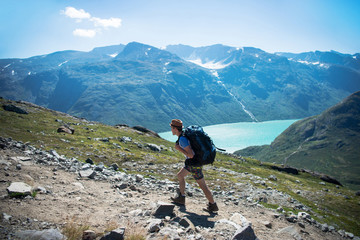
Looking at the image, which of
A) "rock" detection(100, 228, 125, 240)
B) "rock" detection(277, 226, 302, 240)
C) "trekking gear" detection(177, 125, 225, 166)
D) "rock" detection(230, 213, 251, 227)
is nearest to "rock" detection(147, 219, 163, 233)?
"rock" detection(100, 228, 125, 240)

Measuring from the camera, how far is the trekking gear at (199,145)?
26.7 ft

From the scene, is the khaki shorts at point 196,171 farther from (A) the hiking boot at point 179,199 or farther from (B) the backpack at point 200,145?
(A) the hiking boot at point 179,199

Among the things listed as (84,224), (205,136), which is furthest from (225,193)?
(84,224)

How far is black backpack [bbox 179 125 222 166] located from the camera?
320 inches

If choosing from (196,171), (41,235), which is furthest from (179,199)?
(41,235)

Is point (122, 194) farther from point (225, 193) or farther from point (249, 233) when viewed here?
point (225, 193)

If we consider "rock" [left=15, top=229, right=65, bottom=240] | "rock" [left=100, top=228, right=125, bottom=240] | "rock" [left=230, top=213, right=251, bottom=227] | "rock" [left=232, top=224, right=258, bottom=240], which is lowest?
"rock" [left=230, top=213, right=251, bottom=227]

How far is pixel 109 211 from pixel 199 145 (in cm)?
432

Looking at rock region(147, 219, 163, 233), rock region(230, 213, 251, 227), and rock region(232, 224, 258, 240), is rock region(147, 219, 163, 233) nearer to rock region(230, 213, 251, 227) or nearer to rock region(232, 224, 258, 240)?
rock region(232, 224, 258, 240)

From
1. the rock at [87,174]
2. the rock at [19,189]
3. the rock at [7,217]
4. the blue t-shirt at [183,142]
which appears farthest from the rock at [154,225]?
the rock at [87,174]

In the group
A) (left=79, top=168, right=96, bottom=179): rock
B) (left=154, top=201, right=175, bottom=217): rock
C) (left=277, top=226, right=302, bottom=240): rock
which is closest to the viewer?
(left=154, top=201, right=175, bottom=217): rock

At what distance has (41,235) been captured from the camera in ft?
18.6

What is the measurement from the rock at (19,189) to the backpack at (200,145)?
624cm

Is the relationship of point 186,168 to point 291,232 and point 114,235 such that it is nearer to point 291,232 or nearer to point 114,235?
point 114,235
